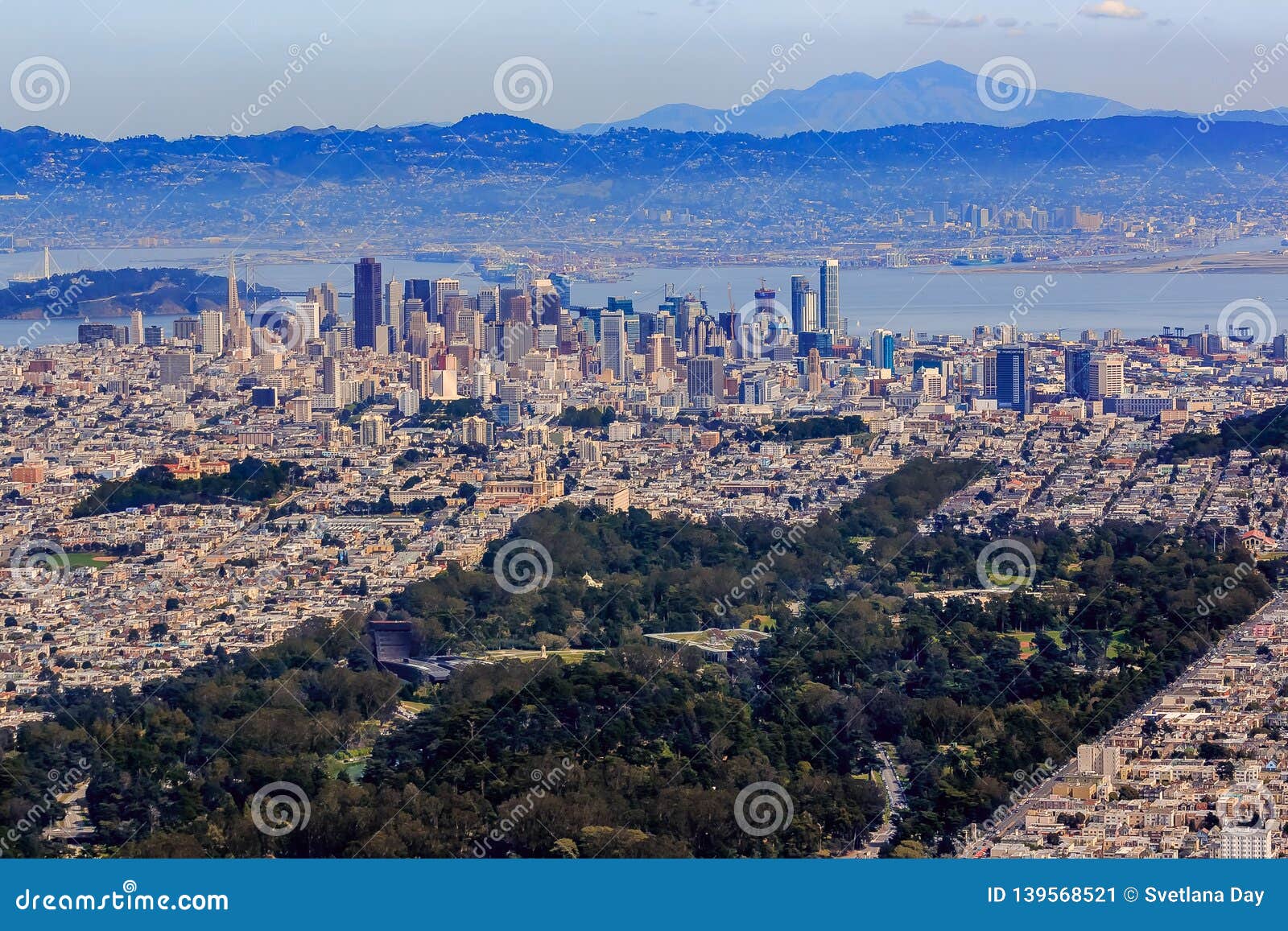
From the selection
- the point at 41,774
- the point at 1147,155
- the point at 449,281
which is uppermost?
the point at 1147,155

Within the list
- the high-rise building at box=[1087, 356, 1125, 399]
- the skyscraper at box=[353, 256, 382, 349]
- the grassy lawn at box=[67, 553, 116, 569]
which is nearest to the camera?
the grassy lawn at box=[67, 553, 116, 569]

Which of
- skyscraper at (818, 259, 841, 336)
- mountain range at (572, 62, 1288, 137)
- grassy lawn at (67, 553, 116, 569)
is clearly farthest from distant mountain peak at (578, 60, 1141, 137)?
grassy lawn at (67, 553, 116, 569)

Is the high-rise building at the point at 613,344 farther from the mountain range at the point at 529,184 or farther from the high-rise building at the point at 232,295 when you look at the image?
the mountain range at the point at 529,184

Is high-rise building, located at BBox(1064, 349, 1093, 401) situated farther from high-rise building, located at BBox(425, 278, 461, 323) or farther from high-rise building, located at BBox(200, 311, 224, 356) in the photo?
high-rise building, located at BBox(200, 311, 224, 356)

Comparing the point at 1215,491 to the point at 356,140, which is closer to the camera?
the point at 1215,491

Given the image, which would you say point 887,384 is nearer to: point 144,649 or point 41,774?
point 144,649

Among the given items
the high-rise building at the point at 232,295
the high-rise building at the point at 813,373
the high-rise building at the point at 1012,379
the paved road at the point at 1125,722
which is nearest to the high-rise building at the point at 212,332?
the high-rise building at the point at 232,295

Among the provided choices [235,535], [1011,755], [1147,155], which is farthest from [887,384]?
[1011,755]
